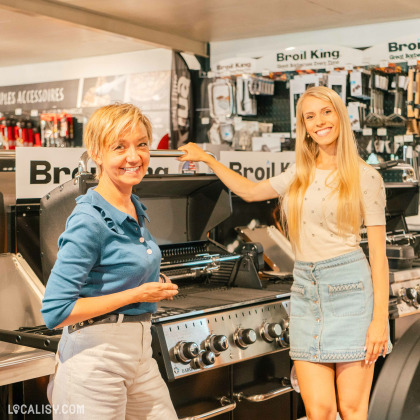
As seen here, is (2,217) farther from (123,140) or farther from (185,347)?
(123,140)

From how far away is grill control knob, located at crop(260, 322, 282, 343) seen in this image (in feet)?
10.2

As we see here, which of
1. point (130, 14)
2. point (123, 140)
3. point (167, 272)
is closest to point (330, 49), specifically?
point (130, 14)

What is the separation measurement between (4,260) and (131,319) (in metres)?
1.34

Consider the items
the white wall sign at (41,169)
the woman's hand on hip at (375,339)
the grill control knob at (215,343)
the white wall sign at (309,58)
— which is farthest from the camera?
the white wall sign at (309,58)

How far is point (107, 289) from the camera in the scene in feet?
5.99

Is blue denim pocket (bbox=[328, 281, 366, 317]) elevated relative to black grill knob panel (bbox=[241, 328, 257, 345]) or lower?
elevated

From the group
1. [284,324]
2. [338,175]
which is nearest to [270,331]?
[284,324]

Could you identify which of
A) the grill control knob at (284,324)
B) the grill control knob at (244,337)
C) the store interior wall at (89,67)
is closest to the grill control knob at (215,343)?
the grill control knob at (244,337)

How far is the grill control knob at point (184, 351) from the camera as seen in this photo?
8.88ft

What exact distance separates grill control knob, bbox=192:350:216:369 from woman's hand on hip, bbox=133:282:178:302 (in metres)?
0.97

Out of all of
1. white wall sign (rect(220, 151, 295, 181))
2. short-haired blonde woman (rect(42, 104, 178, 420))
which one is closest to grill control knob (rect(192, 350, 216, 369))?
short-haired blonde woman (rect(42, 104, 178, 420))

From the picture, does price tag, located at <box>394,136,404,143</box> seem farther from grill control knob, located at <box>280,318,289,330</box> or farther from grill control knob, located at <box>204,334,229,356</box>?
grill control knob, located at <box>204,334,229,356</box>

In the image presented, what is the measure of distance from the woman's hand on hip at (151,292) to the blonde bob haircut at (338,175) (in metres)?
0.99

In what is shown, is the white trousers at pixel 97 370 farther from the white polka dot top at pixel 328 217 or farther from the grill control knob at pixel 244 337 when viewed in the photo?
the grill control knob at pixel 244 337
